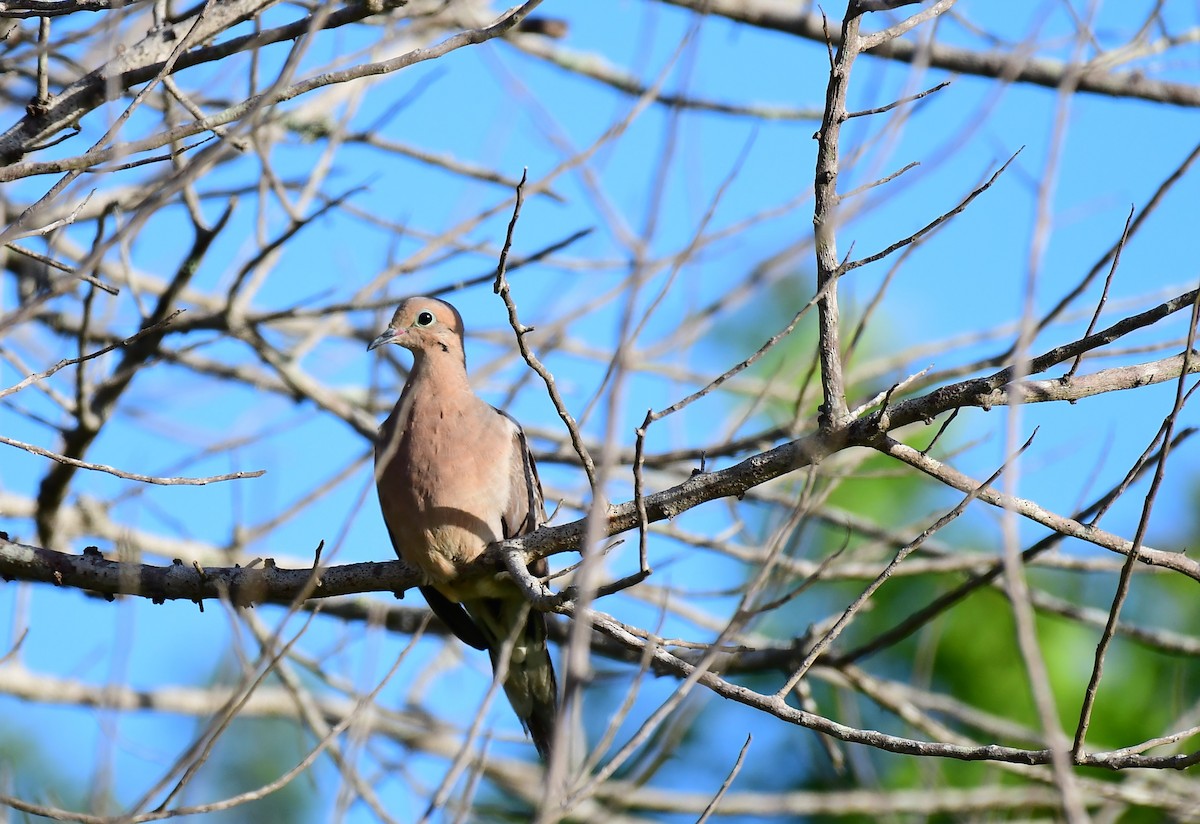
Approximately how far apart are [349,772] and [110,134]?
4.84 ft

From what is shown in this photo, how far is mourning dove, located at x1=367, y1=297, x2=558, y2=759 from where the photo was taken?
4.26m

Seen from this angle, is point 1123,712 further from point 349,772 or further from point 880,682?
point 349,772

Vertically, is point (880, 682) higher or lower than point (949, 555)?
lower

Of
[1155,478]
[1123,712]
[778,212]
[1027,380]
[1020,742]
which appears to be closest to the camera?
[1155,478]

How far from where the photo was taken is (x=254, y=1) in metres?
3.38

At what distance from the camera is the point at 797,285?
1052 centimetres

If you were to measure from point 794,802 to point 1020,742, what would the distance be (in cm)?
105

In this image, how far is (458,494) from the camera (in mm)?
4332

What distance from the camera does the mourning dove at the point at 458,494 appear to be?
4.26 metres

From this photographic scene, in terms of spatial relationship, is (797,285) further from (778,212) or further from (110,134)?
(110,134)

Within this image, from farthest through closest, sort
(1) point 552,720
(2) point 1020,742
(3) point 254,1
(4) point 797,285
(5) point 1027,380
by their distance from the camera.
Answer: (4) point 797,285 → (2) point 1020,742 → (1) point 552,720 → (3) point 254,1 → (5) point 1027,380

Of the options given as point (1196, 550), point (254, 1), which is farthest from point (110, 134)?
point (1196, 550)

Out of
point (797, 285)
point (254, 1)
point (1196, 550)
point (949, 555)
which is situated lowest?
point (949, 555)

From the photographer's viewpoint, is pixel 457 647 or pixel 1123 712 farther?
pixel 1123 712
